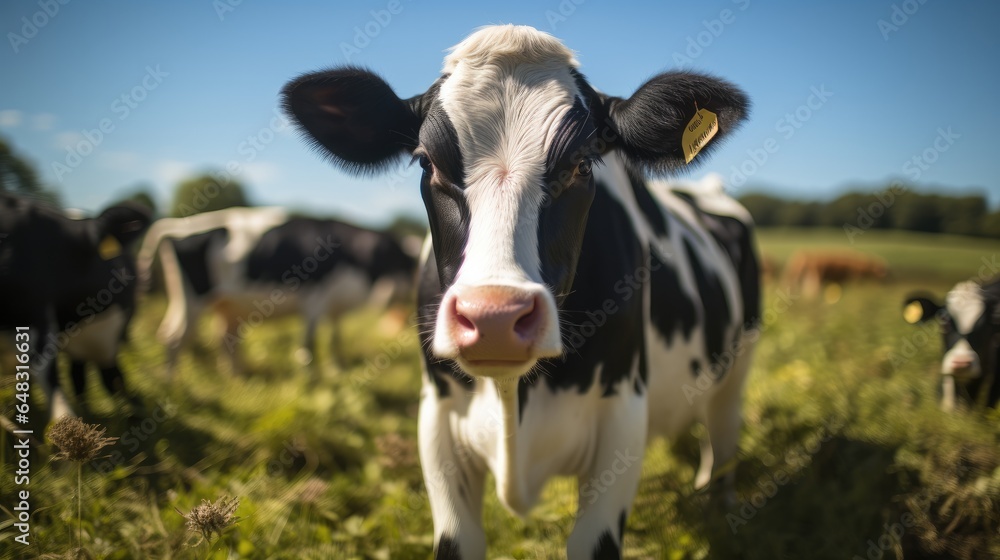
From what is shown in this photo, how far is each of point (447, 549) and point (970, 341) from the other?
12.4ft

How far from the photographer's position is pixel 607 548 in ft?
7.47

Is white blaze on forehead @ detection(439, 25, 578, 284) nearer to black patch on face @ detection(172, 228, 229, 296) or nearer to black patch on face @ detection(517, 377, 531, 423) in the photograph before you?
black patch on face @ detection(517, 377, 531, 423)

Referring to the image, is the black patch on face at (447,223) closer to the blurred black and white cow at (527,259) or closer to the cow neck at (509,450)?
the blurred black and white cow at (527,259)

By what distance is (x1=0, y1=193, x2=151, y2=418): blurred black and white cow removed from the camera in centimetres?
335

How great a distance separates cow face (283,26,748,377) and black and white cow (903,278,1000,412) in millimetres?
3046

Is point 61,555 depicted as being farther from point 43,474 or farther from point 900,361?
point 900,361

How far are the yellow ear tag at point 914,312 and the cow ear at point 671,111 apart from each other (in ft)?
10.3

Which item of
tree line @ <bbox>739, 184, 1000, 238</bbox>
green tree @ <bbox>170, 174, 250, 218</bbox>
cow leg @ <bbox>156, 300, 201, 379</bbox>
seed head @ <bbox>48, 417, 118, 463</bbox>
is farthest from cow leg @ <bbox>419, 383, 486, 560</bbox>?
green tree @ <bbox>170, 174, 250, 218</bbox>

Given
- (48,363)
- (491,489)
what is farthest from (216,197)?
(491,489)

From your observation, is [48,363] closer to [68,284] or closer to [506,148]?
[68,284]

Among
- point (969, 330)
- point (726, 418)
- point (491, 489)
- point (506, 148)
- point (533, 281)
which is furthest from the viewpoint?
point (726, 418)

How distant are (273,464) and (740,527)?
116 inches

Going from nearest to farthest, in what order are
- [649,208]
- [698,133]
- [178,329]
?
[698,133] → [649,208] → [178,329]

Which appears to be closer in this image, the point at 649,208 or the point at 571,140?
the point at 571,140
